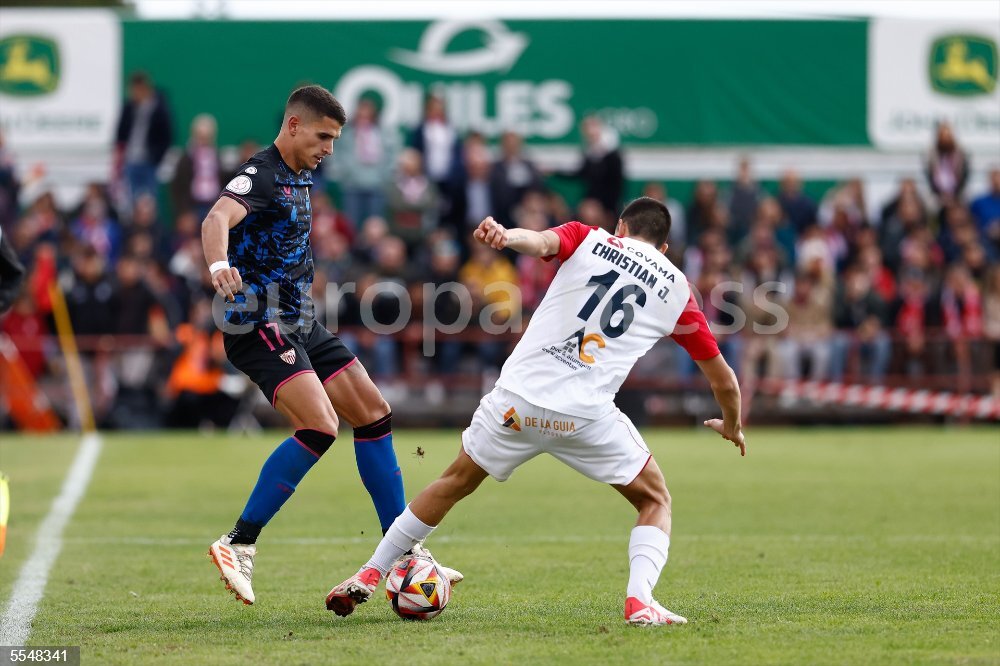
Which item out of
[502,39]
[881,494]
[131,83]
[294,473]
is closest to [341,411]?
[294,473]

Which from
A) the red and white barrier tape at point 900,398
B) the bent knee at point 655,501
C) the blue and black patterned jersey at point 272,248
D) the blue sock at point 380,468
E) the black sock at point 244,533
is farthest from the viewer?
the red and white barrier tape at point 900,398

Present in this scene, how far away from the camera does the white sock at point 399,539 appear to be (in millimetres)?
6988

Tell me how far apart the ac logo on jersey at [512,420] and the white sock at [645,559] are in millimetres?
724

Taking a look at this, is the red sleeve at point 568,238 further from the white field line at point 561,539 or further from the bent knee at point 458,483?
the white field line at point 561,539

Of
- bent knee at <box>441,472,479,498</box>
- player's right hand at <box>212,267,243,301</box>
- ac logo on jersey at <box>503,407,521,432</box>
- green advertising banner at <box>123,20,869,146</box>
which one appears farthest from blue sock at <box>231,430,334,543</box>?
green advertising banner at <box>123,20,869,146</box>

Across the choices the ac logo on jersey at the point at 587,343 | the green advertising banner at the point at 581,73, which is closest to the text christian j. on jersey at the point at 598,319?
the ac logo on jersey at the point at 587,343

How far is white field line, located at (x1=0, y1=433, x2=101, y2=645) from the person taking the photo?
6.63 meters

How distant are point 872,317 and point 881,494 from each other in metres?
8.25

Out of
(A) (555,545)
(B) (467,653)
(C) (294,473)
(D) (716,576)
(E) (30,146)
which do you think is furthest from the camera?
(E) (30,146)

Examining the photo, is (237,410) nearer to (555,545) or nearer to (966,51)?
(555,545)

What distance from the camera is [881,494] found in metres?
12.6

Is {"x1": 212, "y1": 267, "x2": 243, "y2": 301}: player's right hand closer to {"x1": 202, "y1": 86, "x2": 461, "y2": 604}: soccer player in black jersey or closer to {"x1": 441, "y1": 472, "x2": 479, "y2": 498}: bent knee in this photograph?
{"x1": 202, "y1": 86, "x2": 461, "y2": 604}: soccer player in black jersey

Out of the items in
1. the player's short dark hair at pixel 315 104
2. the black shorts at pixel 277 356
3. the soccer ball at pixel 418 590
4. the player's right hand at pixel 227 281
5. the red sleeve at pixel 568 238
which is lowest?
the soccer ball at pixel 418 590

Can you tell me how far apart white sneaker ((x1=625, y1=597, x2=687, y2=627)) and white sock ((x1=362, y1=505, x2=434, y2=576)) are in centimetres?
106
